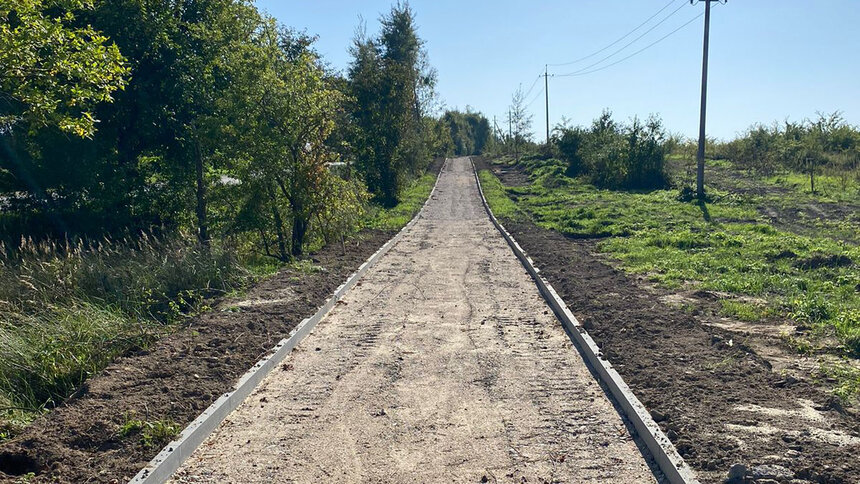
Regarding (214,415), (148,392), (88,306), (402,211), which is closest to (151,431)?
(214,415)

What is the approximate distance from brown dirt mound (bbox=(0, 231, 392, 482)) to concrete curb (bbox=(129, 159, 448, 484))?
0.10 metres

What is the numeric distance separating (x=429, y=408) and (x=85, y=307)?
195 inches

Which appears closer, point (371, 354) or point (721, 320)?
point (371, 354)

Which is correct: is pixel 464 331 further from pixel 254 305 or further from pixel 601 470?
pixel 601 470

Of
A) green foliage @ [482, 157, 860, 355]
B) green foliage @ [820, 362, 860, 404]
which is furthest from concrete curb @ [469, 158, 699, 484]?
green foliage @ [482, 157, 860, 355]

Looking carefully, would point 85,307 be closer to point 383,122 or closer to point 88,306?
point 88,306

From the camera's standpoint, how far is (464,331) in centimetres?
774

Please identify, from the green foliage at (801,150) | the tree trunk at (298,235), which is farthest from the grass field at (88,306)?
the green foliage at (801,150)

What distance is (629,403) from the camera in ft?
16.9

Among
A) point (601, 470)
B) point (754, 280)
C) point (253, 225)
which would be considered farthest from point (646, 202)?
point (601, 470)

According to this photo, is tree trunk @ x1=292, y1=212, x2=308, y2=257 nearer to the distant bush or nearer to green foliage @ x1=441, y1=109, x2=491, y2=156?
the distant bush

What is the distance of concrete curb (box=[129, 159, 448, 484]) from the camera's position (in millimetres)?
4223

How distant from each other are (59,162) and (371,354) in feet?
28.9

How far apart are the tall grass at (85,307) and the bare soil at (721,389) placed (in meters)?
5.11
